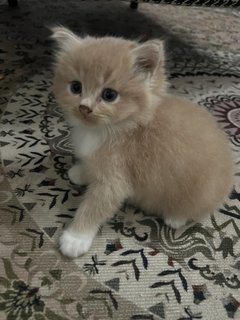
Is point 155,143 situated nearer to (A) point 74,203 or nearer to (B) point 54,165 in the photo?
(A) point 74,203

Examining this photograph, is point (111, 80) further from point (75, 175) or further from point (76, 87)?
point (75, 175)

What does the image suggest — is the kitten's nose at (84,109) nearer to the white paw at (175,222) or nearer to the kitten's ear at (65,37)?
the kitten's ear at (65,37)

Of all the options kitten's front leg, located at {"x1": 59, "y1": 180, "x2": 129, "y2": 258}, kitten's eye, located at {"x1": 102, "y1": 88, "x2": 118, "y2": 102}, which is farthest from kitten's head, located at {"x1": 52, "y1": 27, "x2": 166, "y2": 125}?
kitten's front leg, located at {"x1": 59, "y1": 180, "x2": 129, "y2": 258}

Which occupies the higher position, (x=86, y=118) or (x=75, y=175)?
(x=86, y=118)

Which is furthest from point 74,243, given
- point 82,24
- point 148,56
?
point 82,24

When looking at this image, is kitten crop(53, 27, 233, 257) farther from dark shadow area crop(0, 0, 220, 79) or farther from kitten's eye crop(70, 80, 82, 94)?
dark shadow area crop(0, 0, 220, 79)

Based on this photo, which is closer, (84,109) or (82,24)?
(84,109)
